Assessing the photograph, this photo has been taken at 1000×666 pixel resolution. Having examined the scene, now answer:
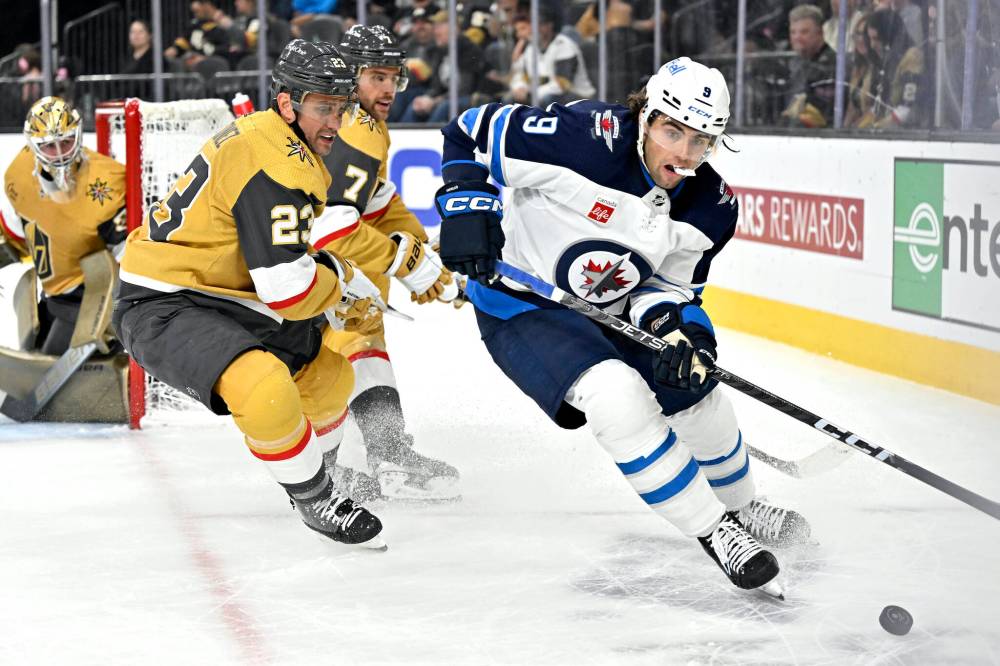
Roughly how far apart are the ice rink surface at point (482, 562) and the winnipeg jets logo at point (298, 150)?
791mm

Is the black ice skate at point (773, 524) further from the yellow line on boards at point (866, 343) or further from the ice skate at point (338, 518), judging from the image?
the yellow line on boards at point (866, 343)


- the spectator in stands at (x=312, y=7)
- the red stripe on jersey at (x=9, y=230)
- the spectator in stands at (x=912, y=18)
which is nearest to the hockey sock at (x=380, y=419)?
the red stripe on jersey at (x=9, y=230)

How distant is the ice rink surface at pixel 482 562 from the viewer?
2373 millimetres

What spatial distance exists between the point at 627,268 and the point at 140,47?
204 inches

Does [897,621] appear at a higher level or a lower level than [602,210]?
lower

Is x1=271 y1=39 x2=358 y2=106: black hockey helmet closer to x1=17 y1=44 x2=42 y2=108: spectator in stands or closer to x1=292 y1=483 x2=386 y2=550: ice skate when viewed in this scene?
x1=292 y1=483 x2=386 y2=550: ice skate

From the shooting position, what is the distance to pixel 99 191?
4.27 meters

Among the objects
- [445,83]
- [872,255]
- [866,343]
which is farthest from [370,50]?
[445,83]

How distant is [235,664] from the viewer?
90.1 inches

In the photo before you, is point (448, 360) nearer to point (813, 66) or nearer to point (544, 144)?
point (813, 66)

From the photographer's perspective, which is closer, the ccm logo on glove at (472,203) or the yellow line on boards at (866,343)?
the ccm logo on glove at (472,203)

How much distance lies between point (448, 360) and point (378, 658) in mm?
2775

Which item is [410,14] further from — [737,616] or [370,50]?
[737,616]

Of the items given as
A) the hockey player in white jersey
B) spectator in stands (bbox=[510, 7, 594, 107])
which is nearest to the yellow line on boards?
spectator in stands (bbox=[510, 7, 594, 107])
